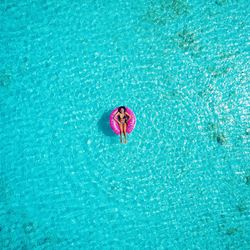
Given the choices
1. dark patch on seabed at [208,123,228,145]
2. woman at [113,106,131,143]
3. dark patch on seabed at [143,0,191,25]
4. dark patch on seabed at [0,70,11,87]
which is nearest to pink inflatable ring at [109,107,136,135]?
woman at [113,106,131,143]

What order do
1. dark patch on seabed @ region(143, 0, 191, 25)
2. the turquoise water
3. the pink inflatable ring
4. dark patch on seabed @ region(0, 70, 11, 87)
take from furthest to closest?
1. dark patch on seabed @ region(143, 0, 191, 25)
2. dark patch on seabed @ region(0, 70, 11, 87)
3. the turquoise water
4. the pink inflatable ring

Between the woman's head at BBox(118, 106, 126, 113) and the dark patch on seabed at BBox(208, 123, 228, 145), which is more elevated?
the woman's head at BBox(118, 106, 126, 113)

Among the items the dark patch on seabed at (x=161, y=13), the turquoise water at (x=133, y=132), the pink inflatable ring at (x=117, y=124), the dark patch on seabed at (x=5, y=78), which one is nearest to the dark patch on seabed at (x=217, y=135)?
the turquoise water at (x=133, y=132)

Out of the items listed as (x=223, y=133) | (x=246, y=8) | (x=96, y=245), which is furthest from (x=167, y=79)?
(x=96, y=245)

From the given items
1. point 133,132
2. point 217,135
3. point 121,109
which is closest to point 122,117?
point 121,109

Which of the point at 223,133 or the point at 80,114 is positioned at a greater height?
the point at 80,114

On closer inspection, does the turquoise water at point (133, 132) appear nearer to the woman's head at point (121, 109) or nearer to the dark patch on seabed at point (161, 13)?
the dark patch on seabed at point (161, 13)

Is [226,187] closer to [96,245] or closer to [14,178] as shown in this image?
[96,245]

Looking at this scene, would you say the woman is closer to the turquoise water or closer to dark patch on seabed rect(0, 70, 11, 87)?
the turquoise water
